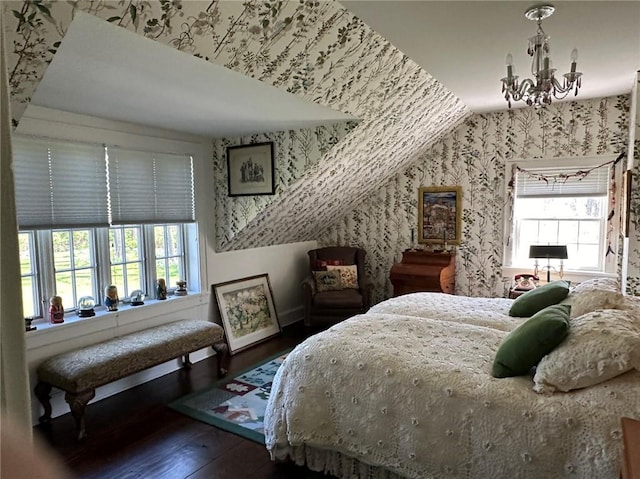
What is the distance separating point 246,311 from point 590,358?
137 inches

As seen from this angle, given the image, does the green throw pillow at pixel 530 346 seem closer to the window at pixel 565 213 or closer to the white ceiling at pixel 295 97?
the white ceiling at pixel 295 97

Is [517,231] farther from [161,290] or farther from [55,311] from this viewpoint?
[55,311]

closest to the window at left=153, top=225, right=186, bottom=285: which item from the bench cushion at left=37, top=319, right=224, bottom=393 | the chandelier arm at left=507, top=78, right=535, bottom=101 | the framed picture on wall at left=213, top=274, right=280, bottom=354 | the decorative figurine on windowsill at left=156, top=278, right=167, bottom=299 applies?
the decorative figurine on windowsill at left=156, top=278, right=167, bottom=299

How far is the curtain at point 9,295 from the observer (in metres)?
1.05

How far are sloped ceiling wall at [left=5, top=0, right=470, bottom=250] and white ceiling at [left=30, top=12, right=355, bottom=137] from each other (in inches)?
4.1

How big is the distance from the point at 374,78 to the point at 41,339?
2.98m

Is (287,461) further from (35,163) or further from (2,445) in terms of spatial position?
(35,163)

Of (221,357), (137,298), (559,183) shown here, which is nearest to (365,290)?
(221,357)

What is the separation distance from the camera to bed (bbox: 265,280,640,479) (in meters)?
1.62

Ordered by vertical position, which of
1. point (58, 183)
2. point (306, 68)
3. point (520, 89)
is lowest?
point (58, 183)

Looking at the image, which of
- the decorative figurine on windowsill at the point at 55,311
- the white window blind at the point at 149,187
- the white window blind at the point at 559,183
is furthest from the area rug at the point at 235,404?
the white window blind at the point at 559,183

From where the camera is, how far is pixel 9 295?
1081 millimetres

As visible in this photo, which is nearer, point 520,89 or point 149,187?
point 520,89

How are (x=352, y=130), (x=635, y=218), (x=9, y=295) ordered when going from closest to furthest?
(x=9, y=295) < (x=635, y=218) < (x=352, y=130)
